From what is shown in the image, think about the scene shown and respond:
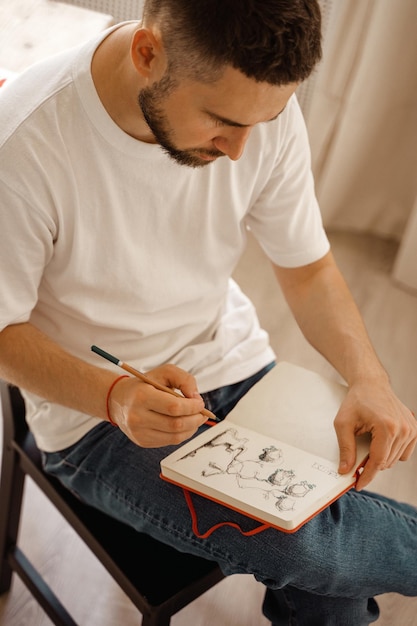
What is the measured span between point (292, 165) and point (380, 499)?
0.53 m

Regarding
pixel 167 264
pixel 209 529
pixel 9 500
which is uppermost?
pixel 167 264

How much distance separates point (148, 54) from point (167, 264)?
32 cm

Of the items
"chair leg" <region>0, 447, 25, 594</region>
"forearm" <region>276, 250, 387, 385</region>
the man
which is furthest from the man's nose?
"chair leg" <region>0, 447, 25, 594</region>

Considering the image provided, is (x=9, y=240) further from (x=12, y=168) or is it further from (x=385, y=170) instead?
(x=385, y=170)

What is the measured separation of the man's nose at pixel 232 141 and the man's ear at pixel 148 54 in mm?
112

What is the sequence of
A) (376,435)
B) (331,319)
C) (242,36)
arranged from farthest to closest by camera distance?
(331,319), (376,435), (242,36)

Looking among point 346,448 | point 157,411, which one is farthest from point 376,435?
point 157,411

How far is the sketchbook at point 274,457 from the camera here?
3.14 ft

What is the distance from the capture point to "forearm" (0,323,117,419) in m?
1.03

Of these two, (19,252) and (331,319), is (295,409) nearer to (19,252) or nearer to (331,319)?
(331,319)

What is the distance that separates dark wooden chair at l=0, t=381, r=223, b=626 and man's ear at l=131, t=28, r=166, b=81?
0.52 meters

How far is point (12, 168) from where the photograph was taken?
3.21ft

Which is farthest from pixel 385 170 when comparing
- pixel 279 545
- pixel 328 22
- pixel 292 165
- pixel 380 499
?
pixel 279 545

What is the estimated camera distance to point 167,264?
3.80ft
